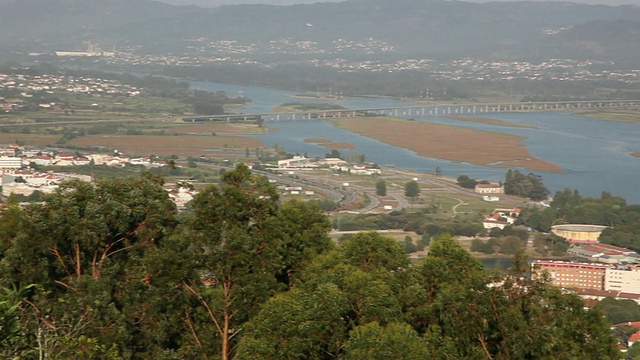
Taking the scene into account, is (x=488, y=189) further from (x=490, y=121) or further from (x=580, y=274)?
(x=490, y=121)

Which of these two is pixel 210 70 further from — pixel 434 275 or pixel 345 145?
pixel 434 275

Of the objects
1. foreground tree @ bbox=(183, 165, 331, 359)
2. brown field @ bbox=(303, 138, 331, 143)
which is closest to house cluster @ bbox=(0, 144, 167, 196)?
brown field @ bbox=(303, 138, 331, 143)

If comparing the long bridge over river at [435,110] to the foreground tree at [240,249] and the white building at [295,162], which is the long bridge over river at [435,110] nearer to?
the white building at [295,162]

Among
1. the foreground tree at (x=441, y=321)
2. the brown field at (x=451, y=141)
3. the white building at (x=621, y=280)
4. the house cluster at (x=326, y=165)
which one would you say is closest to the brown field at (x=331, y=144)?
the brown field at (x=451, y=141)

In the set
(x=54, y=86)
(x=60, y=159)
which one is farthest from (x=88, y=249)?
(x=54, y=86)

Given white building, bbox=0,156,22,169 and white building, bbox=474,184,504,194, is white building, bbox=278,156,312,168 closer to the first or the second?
white building, bbox=474,184,504,194

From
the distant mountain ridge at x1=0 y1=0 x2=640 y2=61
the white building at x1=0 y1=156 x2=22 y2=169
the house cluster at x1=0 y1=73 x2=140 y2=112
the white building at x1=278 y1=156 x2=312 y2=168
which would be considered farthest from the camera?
the distant mountain ridge at x1=0 y1=0 x2=640 y2=61
